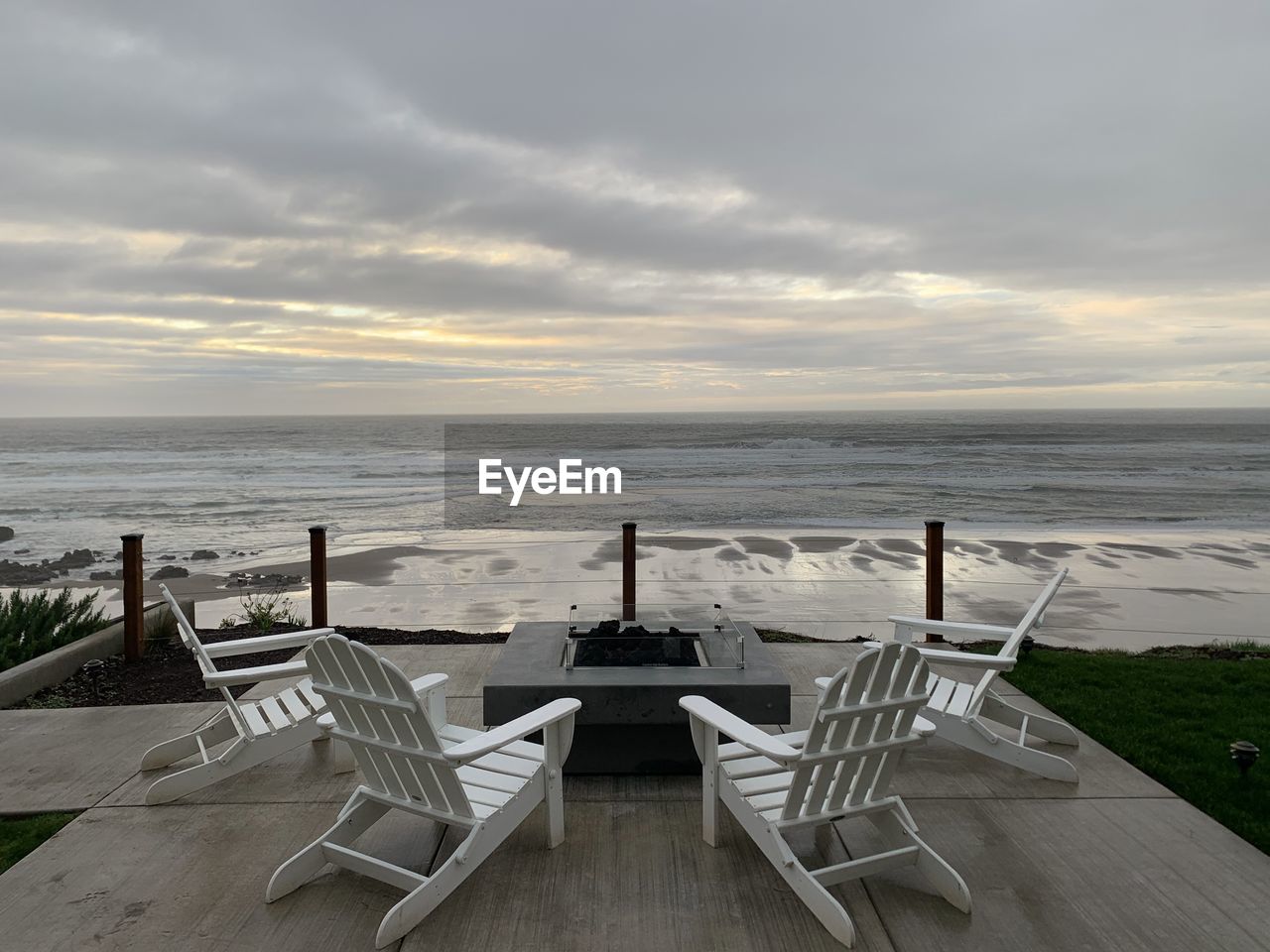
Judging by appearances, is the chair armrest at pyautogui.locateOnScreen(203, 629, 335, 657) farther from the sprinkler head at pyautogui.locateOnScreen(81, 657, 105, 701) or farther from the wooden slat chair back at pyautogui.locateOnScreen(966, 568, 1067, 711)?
the wooden slat chair back at pyautogui.locateOnScreen(966, 568, 1067, 711)

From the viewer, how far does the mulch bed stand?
5.47m

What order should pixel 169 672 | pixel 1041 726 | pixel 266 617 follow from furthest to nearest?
pixel 266 617 < pixel 169 672 < pixel 1041 726

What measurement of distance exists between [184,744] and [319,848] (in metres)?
1.63

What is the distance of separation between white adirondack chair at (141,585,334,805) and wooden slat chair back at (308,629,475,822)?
30.6 inches

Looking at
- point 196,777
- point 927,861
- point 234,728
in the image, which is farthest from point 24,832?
point 927,861

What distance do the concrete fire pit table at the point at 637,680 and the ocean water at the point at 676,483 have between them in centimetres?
1271

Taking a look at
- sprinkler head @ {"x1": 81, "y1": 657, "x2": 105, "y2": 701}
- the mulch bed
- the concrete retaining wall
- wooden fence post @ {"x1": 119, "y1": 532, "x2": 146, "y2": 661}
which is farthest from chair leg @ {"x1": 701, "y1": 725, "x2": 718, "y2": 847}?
wooden fence post @ {"x1": 119, "y1": 532, "x2": 146, "y2": 661}

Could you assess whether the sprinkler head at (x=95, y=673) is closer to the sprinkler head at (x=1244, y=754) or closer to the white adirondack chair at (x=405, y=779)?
the white adirondack chair at (x=405, y=779)

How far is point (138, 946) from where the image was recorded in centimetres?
256

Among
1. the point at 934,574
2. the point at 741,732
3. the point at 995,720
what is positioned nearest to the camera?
the point at 741,732

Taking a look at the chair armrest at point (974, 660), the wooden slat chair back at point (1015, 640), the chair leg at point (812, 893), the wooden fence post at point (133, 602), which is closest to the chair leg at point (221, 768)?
the chair leg at point (812, 893)

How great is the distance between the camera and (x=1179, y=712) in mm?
4965

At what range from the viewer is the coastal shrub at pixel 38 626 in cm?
596

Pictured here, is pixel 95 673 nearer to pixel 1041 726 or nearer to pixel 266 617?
pixel 266 617
